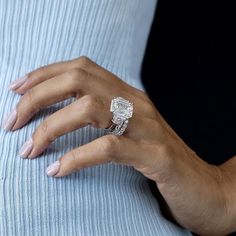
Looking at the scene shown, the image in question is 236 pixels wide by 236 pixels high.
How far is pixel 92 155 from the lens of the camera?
1.87ft

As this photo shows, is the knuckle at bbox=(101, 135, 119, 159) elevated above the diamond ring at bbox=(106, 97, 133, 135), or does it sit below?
below

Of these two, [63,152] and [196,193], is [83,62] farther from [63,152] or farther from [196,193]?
[196,193]

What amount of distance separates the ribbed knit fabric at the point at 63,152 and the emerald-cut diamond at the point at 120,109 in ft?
0.18

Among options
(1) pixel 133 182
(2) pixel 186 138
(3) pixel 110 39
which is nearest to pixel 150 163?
(1) pixel 133 182

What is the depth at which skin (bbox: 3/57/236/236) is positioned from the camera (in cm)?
57

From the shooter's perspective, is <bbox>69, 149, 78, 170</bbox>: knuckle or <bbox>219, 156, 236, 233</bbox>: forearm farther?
<bbox>219, 156, 236, 233</bbox>: forearm

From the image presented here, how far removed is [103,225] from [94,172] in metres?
0.07

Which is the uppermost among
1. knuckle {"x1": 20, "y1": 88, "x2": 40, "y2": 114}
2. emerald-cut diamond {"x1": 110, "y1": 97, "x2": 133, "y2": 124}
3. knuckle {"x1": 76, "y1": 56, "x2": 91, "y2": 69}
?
knuckle {"x1": 76, "y1": 56, "x2": 91, "y2": 69}

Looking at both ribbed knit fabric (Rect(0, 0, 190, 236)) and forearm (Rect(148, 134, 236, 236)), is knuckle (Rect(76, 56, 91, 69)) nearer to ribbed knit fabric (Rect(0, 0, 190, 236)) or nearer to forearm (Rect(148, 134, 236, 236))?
ribbed knit fabric (Rect(0, 0, 190, 236))

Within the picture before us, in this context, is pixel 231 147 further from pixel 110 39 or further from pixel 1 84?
pixel 1 84

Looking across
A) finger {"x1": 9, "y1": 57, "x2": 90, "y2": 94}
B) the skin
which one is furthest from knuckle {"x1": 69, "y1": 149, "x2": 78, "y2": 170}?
finger {"x1": 9, "y1": 57, "x2": 90, "y2": 94}

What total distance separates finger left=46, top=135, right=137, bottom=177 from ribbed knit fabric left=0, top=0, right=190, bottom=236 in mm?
17

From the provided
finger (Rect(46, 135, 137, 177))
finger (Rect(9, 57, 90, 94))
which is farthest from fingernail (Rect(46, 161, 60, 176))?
finger (Rect(9, 57, 90, 94))

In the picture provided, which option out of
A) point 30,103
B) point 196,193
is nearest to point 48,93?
point 30,103
